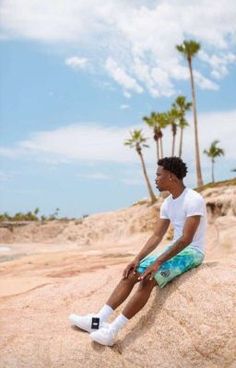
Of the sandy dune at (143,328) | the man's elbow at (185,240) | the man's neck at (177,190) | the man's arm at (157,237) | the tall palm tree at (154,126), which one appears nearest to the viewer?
the sandy dune at (143,328)

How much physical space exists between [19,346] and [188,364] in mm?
1814

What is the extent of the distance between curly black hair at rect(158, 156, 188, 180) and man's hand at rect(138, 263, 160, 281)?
1.09 meters

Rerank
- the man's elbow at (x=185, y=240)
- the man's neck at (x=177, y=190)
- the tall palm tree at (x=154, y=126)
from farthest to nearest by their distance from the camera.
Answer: the tall palm tree at (x=154, y=126)
the man's neck at (x=177, y=190)
the man's elbow at (x=185, y=240)

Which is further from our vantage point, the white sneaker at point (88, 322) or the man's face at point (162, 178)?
the man's face at point (162, 178)

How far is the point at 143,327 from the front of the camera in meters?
6.21

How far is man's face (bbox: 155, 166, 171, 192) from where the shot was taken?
6.37 m

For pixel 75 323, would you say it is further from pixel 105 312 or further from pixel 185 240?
pixel 185 240

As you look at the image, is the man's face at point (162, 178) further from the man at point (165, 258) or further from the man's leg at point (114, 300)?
the man's leg at point (114, 300)

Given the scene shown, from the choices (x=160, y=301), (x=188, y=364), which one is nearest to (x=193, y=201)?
(x=160, y=301)

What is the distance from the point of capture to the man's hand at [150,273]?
19.2 ft

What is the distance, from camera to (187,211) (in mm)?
6086

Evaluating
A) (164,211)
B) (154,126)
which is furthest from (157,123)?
(164,211)

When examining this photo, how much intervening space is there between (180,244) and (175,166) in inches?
36.4

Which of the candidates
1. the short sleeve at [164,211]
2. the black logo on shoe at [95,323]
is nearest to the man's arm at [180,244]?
the short sleeve at [164,211]
